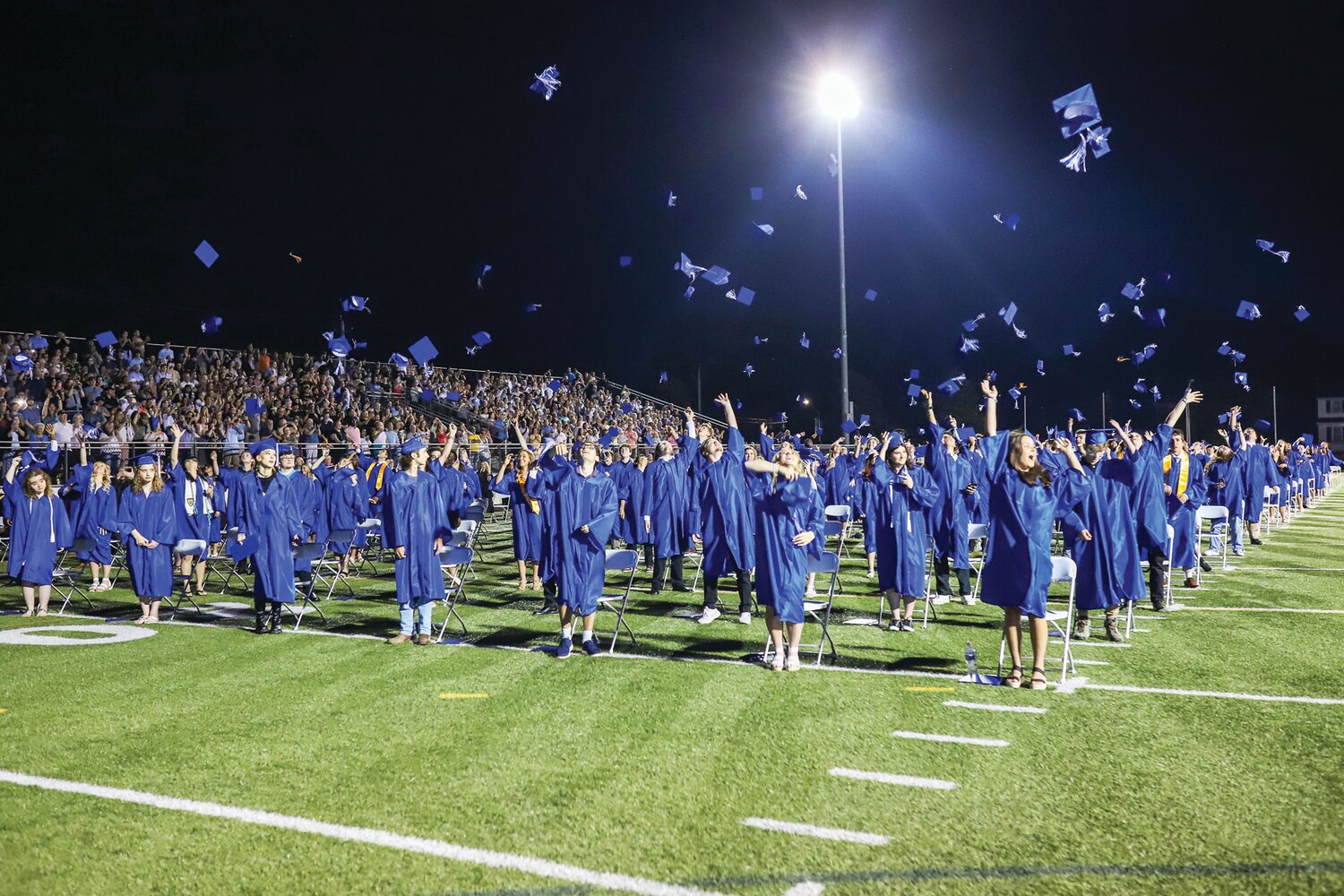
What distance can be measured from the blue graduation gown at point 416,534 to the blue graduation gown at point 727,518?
286 centimetres

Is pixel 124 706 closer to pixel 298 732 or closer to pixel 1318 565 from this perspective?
pixel 298 732

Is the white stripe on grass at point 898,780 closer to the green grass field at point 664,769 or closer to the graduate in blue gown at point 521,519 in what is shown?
the green grass field at point 664,769

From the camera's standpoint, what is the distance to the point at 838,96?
1923 centimetres

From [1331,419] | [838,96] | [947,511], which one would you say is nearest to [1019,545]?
[947,511]

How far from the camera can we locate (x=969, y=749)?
518cm

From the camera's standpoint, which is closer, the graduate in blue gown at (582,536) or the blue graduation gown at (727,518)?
the graduate in blue gown at (582,536)

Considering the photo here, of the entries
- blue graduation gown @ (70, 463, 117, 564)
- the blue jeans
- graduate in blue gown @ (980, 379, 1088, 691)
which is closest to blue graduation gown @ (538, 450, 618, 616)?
the blue jeans

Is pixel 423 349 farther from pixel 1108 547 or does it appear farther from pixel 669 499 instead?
pixel 1108 547

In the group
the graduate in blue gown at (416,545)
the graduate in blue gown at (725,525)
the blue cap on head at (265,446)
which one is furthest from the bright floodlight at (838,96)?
the graduate in blue gown at (416,545)

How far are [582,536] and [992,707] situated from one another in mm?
3643

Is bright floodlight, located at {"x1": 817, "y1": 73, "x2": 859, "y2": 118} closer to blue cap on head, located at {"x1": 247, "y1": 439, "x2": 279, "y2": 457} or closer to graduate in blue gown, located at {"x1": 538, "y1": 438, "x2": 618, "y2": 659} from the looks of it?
blue cap on head, located at {"x1": 247, "y1": 439, "x2": 279, "y2": 457}

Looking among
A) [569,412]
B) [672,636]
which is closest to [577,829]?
[672,636]

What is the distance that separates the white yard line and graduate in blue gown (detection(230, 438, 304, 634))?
21.8 feet

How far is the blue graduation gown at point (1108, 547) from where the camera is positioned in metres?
→ 8.12
